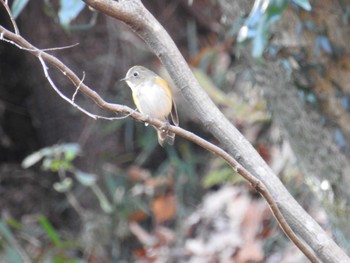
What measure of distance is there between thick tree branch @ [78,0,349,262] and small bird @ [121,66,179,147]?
787 mm

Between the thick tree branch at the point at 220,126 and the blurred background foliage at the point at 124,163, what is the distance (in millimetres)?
2968

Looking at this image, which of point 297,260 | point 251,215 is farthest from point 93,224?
point 297,260

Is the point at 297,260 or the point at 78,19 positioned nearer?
the point at 297,260

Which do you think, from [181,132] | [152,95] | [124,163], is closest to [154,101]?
[152,95]

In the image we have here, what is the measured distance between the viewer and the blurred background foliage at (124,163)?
16.8 ft

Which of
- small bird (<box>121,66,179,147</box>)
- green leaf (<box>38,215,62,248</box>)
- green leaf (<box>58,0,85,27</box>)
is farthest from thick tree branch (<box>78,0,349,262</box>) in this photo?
green leaf (<box>38,215,62,248</box>)

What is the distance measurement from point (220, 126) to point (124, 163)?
416 cm

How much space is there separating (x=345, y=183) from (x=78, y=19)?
2952 millimetres

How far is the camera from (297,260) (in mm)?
4652

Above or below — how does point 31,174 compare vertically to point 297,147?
below

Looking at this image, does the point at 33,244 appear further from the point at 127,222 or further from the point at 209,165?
the point at 209,165

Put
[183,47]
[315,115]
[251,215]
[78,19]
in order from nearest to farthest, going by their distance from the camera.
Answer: [315,115], [251,215], [78,19], [183,47]

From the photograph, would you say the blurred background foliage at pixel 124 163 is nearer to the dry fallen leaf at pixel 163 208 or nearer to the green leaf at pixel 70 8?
the dry fallen leaf at pixel 163 208

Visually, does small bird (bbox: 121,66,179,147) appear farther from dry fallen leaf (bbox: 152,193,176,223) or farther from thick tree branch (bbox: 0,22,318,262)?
dry fallen leaf (bbox: 152,193,176,223)
